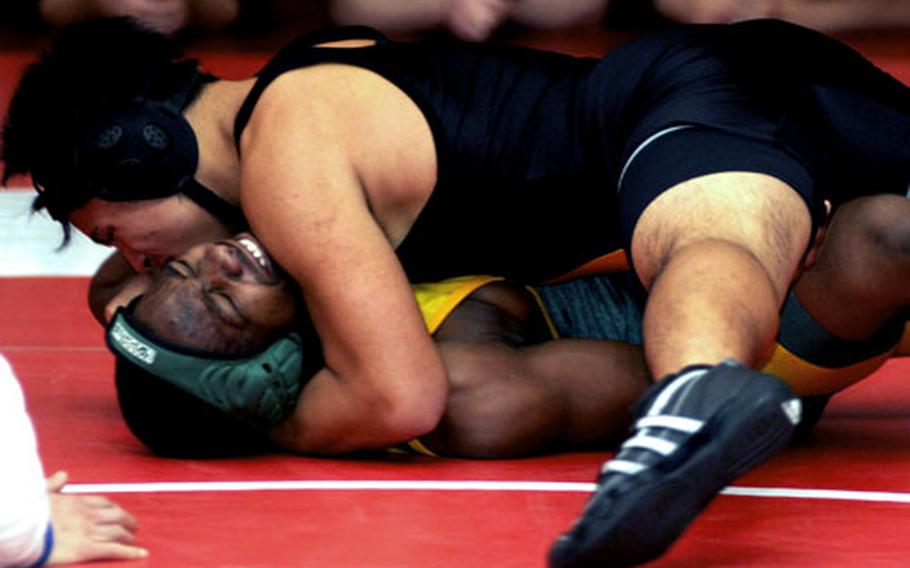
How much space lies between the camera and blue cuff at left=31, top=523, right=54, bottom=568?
201cm

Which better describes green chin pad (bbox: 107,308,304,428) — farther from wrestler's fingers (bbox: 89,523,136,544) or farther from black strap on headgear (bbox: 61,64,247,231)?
wrestler's fingers (bbox: 89,523,136,544)

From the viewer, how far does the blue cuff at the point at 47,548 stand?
6.59 feet

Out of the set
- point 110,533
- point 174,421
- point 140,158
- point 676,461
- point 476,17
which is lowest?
point 476,17

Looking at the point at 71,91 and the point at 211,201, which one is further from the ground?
the point at 71,91

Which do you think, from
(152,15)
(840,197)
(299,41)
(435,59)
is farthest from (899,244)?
(152,15)

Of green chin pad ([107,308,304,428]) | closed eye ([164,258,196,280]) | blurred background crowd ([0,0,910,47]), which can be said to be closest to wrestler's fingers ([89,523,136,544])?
green chin pad ([107,308,304,428])

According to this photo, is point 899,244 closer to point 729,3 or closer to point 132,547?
point 132,547

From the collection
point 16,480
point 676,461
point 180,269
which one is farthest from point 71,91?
point 676,461

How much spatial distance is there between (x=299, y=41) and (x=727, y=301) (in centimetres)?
99

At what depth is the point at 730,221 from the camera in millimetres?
2168

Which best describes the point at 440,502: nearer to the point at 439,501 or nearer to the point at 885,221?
the point at 439,501

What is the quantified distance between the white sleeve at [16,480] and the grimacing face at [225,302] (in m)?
0.62

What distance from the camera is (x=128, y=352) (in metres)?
2.55

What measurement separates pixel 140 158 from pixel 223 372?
0.33 meters
